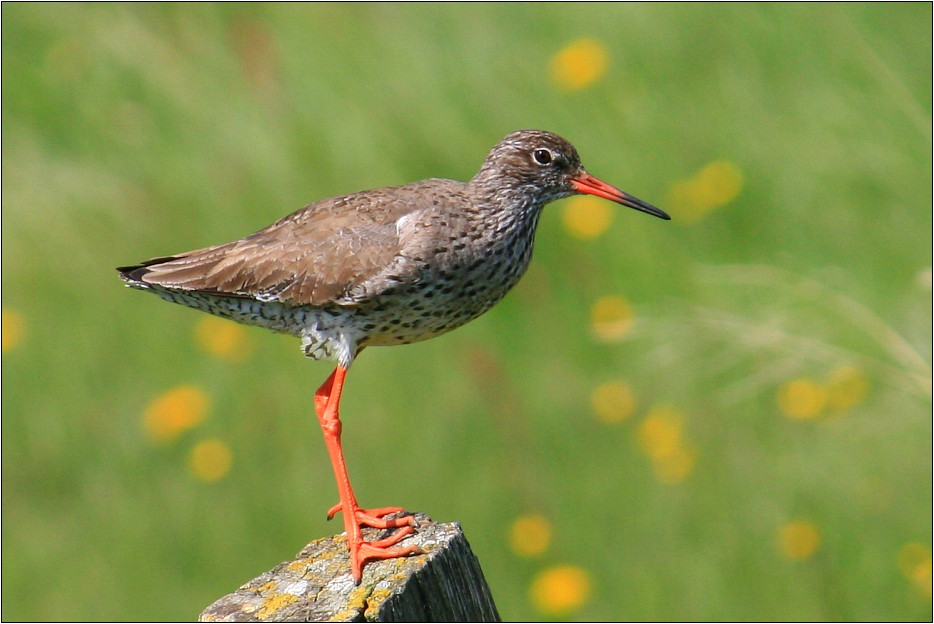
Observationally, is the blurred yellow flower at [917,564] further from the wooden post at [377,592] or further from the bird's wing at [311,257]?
the wooden post at [377,592]

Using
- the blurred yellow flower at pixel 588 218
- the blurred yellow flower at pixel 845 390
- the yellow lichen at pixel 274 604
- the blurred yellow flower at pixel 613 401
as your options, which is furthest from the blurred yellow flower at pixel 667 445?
the yellow lichen at pixel 274 604

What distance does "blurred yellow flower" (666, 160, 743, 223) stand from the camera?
292 inches

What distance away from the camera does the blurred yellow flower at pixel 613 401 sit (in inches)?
281

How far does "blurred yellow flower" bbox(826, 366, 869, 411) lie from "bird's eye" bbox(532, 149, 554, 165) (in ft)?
8.92

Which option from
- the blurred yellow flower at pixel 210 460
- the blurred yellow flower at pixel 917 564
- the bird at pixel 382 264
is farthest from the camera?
the blurred yellow flower at pixel 210 460

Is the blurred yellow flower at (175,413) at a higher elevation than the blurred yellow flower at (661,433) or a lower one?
higher

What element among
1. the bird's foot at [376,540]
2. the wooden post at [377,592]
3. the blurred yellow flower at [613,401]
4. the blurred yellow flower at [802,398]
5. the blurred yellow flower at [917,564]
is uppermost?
the blurred yellow flower at [613,401]

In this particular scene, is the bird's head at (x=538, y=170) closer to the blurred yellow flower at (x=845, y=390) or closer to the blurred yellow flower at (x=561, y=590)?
the blurred yellow flower at (x=845, y=390)

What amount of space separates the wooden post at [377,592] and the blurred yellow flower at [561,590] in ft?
11.5

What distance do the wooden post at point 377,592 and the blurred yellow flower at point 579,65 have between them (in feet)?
16.2

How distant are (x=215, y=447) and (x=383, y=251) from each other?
3316mm

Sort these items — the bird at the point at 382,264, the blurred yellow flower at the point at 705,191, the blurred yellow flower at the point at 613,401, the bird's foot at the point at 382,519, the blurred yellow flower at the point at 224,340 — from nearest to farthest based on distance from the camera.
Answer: the bird's foot at the point at 382,519 → the bird at the point at 382,264 → the blurred yellow flower at the point at 613,401 → the blurred yellow flower at the point at 705,191 → the blurred yellow flower at the point at 224,340

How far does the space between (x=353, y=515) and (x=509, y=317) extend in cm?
363

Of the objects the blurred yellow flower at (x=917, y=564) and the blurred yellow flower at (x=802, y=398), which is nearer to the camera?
the blurred yellow flower at (x=917, y=564)
